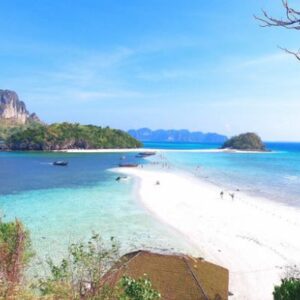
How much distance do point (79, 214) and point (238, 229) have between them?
13.5 m

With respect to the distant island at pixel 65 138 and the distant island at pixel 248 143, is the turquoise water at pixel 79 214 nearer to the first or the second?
the distant island at pixel 65 138

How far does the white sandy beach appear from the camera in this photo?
65.7 feet

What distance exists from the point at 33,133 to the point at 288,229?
445 ft

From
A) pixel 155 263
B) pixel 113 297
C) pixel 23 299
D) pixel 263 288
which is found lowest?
pixel 263 288

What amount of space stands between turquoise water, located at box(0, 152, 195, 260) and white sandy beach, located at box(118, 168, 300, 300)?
199 cm

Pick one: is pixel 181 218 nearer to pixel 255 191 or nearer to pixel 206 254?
pixel 206 254

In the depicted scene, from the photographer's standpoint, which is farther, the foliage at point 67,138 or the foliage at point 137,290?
the foliage at point 67,138

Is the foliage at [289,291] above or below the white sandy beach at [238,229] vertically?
above

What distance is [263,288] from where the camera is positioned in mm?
18453

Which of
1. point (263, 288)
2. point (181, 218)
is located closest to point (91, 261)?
point (263, 288)

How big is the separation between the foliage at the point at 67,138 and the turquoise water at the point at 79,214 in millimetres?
96127

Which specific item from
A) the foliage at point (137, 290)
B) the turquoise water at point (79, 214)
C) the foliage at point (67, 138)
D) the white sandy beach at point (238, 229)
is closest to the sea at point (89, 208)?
the turquoise water at point (79, 214)

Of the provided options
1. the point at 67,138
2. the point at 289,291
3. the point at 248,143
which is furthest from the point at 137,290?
the point at 248,143

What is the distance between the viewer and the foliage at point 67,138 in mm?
148750
